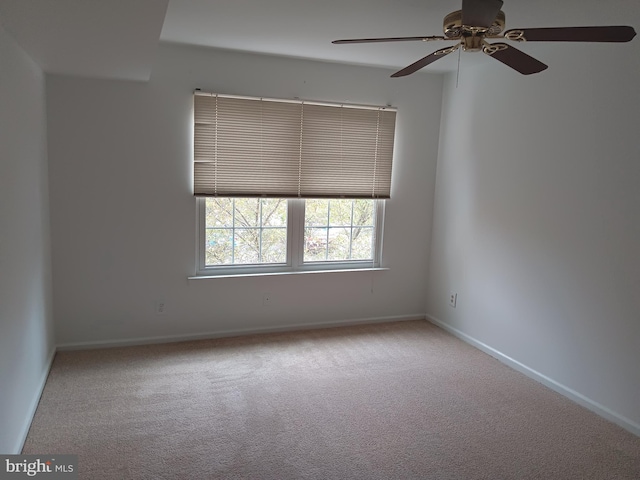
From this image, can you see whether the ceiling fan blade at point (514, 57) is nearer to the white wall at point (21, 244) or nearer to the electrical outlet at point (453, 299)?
the white wall at point (21, 244)

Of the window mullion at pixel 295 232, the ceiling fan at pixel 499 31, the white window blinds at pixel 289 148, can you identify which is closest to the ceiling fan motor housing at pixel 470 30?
the ceiling fan at pixel 499 31

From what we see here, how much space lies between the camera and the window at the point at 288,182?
3.86 m

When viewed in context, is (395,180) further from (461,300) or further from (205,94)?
(205,94)

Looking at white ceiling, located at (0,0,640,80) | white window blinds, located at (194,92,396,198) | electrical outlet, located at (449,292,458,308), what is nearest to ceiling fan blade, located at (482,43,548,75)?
white ceiling, located at (0,0,640,80)

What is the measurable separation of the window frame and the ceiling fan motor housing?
2425mm

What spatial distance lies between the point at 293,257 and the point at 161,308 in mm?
1246

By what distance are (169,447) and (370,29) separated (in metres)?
2.78

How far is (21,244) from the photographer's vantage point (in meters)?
2.56

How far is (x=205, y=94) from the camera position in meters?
3.73

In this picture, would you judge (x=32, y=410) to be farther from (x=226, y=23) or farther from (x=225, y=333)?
(x=226, y=23)

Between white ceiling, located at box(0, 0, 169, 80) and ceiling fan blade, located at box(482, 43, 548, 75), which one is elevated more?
white ceiling, located at box(0, 0, 169, 80)

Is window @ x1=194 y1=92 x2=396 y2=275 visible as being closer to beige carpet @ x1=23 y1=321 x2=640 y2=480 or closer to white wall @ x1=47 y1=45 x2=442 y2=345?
white wall @ x1=47 y1=45 x2=442 y2=345

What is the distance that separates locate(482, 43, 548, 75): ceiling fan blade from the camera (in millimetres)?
1991

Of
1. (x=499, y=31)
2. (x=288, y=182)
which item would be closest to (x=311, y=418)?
(x=288, y=182)
